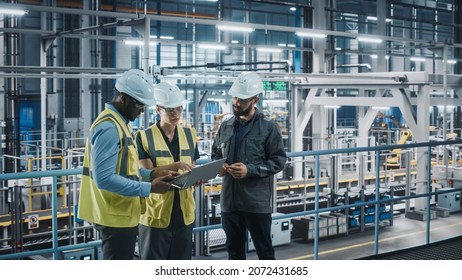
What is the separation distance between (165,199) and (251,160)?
0.67 metres

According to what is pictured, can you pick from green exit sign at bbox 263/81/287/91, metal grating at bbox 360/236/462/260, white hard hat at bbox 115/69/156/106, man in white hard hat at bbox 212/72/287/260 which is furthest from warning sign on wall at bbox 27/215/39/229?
white hard hat at bbox 115/69/156/106

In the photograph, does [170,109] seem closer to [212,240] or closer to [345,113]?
[212,240]

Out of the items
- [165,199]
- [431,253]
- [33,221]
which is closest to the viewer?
[165,199]

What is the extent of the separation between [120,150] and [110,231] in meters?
0.45

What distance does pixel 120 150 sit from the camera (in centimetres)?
316

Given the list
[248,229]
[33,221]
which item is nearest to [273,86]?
[33,221]

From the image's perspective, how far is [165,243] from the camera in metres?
3.70

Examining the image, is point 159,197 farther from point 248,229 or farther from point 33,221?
point 33,221

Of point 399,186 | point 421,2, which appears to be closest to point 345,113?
point 421,2

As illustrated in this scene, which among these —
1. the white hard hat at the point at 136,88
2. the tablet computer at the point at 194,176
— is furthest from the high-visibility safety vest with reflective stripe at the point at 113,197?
the tablet computer at the point at 194,176

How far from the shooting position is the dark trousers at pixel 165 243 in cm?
369

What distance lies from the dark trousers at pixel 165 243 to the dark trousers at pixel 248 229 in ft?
1.34

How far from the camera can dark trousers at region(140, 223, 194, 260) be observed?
369cm

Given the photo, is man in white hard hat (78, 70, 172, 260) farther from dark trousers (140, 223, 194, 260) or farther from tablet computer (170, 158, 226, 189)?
dark trousers (140, 223, 194, 260)
